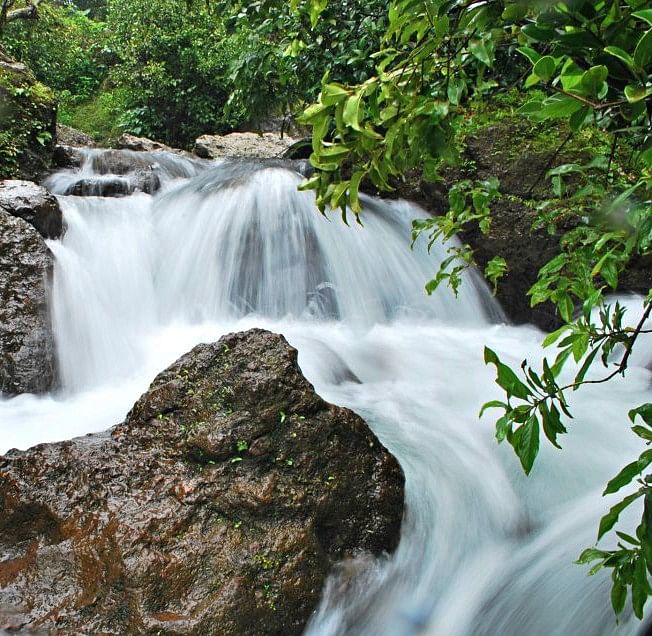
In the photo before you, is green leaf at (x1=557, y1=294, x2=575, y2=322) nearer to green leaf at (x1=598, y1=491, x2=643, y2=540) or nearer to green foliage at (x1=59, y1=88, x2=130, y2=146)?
green leaf at (x1=598, y1=491, x2=643, y2=540)

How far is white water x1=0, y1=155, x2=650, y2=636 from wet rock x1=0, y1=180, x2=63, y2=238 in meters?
0.22

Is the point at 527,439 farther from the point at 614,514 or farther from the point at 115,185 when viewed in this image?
the point at 115,185

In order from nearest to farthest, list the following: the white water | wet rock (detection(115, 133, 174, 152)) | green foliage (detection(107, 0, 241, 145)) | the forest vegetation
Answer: the forest vegetation
the white water
wet rock (detection(115, 133, 174, 152))
green foliage (detection(107, 0, 241, 145))

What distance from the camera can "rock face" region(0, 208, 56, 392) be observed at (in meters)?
3.83

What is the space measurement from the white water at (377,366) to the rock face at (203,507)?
0.25m

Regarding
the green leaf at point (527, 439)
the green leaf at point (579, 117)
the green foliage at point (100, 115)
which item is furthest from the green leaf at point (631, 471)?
the green foliage at point (100, 115)

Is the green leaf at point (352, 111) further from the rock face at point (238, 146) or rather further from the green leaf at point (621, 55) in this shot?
the rock face at point (238, 146)

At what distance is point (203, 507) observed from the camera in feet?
7.33

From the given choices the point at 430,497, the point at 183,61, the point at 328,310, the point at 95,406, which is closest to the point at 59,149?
the point at 328,310

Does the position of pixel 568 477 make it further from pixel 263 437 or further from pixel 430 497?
pixel 263 437

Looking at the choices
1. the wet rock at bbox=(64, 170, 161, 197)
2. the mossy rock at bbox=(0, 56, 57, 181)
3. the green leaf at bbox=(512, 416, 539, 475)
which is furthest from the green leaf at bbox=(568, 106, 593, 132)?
the wet rock at bbox=(64, 170, 161, 197)

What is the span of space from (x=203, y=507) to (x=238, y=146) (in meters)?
10.6

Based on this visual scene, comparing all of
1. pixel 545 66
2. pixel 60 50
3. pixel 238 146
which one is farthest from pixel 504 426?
pixel 60 50

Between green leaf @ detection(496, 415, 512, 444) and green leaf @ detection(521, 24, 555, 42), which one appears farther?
green leaf @ detection(496, 415, 512, 444)
